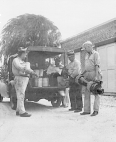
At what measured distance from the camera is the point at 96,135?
4.48m

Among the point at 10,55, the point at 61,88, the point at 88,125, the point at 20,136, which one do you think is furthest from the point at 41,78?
the point at 20,136

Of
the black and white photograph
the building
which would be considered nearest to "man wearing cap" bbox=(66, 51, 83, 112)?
the black and white photograph

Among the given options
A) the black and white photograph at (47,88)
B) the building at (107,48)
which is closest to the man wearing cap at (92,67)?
the black and white photograph at (47,88)

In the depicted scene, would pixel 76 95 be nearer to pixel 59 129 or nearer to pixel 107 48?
pixel 59 129

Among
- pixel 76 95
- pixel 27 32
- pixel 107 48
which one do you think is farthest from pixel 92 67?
pixel 107 48

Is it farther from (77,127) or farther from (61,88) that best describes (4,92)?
(77,127)

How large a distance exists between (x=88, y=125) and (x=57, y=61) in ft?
13.2

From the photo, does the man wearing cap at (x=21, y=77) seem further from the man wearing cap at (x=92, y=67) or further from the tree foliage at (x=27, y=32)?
the tree foliage at (x=27, y=32)

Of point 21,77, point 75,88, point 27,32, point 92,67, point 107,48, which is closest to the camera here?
point 92,67

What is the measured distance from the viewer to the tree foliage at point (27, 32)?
8.31 m

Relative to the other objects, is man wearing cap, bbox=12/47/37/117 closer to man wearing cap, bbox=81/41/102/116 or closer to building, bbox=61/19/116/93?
man wearing cap, bbox=81/41/102/116

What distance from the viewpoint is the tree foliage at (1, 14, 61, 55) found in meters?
8.31

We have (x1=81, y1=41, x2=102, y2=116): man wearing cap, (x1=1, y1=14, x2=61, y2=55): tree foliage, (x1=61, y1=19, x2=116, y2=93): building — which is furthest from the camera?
(x1=61, y1=19, x2=116, y2=93): building

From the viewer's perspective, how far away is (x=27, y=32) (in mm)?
8695
